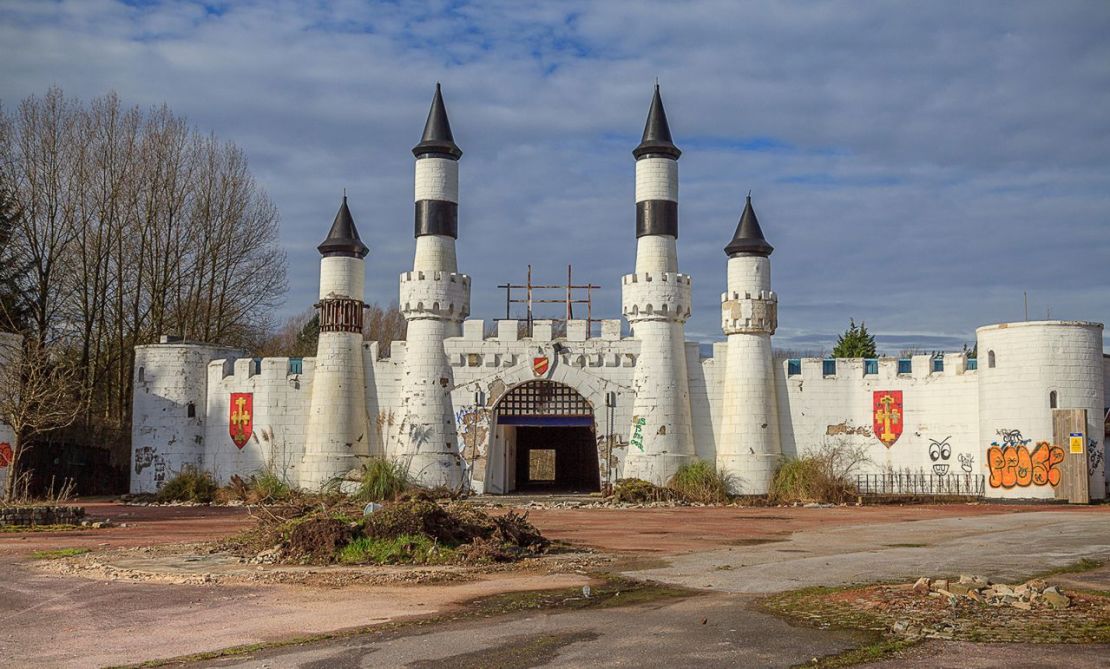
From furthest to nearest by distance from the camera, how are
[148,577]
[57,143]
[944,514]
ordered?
[57,143] < [944,514] < [148,577]

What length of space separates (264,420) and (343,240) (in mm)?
6196

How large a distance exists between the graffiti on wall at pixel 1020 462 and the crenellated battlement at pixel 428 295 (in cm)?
1638

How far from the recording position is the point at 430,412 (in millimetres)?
34594

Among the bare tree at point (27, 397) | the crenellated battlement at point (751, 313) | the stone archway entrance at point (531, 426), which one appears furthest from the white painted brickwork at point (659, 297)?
the bare tree at point (27, 397)

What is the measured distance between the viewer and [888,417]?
3375 centimetres

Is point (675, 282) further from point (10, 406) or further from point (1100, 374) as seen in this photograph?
point (10, 406)

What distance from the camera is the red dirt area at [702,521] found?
20.4m

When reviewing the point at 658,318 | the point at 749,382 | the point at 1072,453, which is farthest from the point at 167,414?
the point at 1072,453

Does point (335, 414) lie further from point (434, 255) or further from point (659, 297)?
point (659, 297)

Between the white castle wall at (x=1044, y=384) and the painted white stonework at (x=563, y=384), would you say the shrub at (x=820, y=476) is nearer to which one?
the painted white stonework at (x=563, y=384)

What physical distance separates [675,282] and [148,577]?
21.6 meters

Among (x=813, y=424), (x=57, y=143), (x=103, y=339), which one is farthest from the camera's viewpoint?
(x=103, y=339)

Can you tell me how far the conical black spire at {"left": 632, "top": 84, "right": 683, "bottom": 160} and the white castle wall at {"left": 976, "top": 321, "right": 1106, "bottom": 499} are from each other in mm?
11086

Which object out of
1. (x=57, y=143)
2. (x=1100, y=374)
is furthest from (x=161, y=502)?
(x=1100, y=374)
